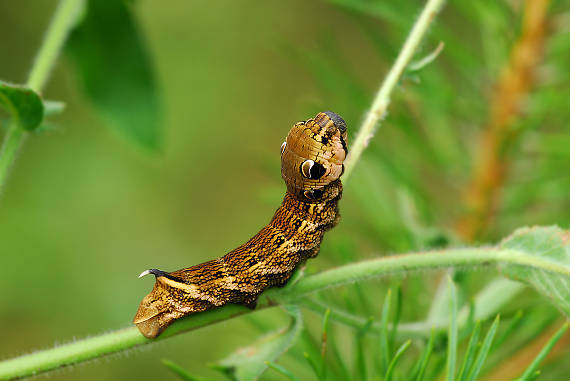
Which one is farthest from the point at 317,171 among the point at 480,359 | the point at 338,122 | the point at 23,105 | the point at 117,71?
the point at 117,71

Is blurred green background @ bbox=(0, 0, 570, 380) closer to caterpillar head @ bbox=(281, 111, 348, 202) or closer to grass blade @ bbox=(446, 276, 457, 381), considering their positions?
caterpillar head @ bbox=(281, 111, 348, 202)

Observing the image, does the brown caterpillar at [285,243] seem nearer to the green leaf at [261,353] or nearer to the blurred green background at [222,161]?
the green leaf at [261,353]

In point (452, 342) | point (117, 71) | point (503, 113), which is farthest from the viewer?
point (117, 71)

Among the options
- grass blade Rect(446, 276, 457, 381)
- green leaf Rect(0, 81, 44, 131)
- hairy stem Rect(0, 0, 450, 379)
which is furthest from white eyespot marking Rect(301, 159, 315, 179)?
green leaf Rect(0, 81, 44, 131)

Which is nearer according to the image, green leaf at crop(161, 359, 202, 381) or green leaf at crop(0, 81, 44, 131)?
green leaf at crop(161, 359, 202, 381)

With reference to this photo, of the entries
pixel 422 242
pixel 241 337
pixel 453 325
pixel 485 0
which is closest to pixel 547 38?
pixel 485 0

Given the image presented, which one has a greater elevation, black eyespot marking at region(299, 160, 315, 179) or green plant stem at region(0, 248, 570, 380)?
black eyespot marking at region(299, 160, 315, 179)

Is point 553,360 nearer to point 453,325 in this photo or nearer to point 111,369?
point 453,325

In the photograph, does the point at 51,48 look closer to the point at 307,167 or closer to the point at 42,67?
the point at 42,67
